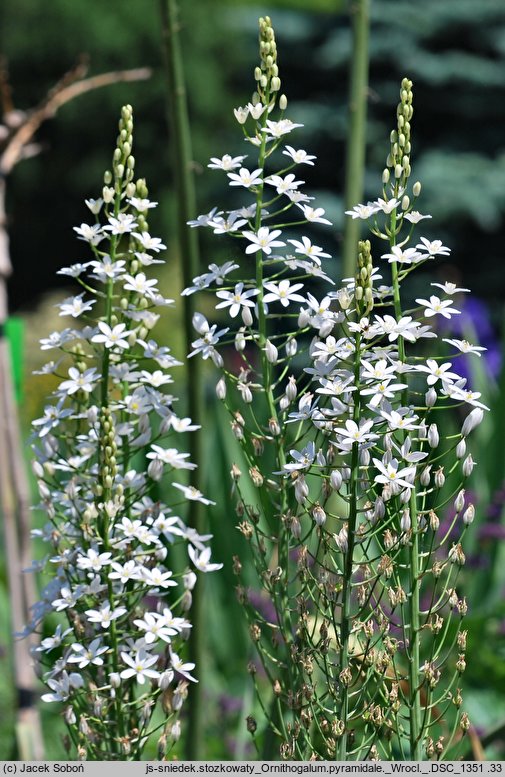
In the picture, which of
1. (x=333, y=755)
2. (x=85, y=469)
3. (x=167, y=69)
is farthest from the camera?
(x=167, y=69)

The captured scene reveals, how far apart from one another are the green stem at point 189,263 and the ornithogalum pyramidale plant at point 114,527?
0.45 meters

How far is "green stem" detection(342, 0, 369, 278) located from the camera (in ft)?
6.40

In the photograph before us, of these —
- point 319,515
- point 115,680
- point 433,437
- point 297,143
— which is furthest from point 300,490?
point 297,143

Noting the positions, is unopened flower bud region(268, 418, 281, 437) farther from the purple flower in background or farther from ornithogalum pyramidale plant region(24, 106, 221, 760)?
the purple flower in background

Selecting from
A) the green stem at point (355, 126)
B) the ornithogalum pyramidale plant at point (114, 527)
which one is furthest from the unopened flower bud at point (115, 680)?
the green stem at point (355, 126)

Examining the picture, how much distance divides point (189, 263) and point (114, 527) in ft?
2.42

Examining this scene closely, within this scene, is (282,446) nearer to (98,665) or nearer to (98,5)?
(98,665)

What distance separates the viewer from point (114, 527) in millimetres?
1215

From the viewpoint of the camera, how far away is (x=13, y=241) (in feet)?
52.1

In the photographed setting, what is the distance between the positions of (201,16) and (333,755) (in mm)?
15826

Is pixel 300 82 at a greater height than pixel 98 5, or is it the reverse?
pixel 98 5

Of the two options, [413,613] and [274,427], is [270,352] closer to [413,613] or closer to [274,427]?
[274,427]

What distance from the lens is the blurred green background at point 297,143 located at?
2889 mm
